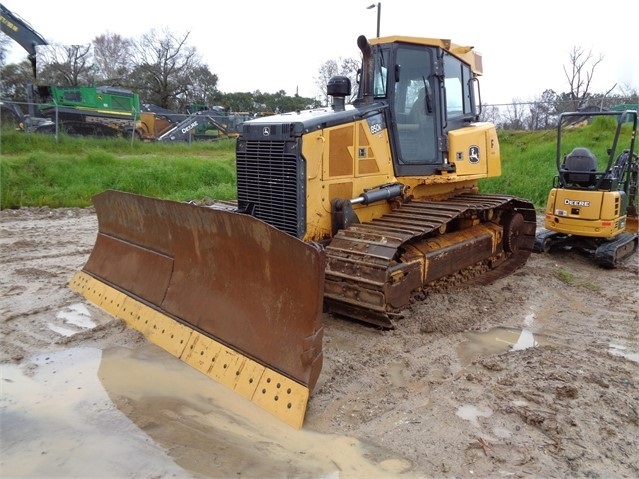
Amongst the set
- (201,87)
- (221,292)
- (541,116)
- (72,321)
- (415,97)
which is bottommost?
(72,321)

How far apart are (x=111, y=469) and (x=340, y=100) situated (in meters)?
4.33

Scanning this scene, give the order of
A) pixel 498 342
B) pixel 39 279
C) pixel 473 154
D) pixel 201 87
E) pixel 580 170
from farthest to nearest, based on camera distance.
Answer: pixel 201 87 → pixel 580 170 → pixel 473 154 → pixel 39 279 → pixel 498 342

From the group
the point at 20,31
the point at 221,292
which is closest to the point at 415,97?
the point at 221,292

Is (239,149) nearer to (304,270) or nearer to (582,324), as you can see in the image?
(304,270)

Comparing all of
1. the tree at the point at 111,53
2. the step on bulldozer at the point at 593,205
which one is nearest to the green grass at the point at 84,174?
the step on bulldozer at the point at 593,205

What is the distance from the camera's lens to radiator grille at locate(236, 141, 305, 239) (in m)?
5.22

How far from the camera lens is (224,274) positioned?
4.40m

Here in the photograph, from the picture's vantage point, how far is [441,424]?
346cm

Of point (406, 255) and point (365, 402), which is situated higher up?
point (406, 255)

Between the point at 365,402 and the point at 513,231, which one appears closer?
the point at 365,402

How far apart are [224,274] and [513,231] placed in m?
4.65

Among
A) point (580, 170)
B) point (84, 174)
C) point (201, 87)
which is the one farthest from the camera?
point (201, 87)

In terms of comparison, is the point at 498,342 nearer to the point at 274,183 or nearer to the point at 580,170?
the point at 274,183

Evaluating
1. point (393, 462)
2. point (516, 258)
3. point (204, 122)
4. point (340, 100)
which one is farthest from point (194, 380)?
point (204, 122)
